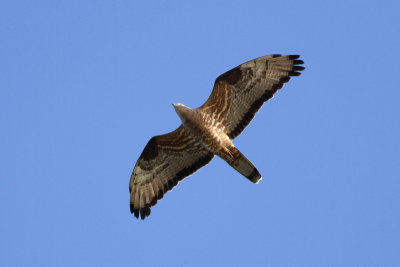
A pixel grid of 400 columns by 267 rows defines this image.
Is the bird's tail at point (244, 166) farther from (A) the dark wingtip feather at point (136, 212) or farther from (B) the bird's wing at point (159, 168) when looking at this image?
(A) the dark wingtip feather at point (136, 212)

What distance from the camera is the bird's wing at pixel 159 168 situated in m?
13.3

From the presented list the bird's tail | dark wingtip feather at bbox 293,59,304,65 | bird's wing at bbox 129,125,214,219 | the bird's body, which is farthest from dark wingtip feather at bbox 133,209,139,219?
dark wingtip feather at bbox 293,59,304,65

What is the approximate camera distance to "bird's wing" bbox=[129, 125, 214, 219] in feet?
43.7

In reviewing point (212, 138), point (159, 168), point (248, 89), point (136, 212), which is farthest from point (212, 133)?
point (136, 212)

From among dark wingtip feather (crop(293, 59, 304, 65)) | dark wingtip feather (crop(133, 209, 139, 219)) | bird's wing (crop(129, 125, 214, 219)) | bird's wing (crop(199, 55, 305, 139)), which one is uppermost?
dark wingtip feather (crop(293, 59, 304, 65))

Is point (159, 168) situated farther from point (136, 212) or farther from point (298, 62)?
point (298, 62)

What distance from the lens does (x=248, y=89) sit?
13.0 m

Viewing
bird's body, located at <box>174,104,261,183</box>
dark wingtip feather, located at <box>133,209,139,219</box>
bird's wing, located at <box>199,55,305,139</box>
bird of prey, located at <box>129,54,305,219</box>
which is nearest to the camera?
bird's body, located at <box>174,104,261,183</box>

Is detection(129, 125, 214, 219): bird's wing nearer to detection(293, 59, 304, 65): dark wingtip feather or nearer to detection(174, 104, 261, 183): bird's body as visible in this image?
detection(174, 104, 261, 183): bird's body

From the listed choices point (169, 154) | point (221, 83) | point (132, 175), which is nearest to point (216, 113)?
point (221, 83)

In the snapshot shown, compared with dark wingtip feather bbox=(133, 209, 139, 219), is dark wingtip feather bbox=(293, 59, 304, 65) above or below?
above

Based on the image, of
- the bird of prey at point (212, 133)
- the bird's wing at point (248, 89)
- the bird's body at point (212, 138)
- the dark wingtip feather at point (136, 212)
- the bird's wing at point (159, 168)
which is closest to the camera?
the bird's body at point (212, 138)

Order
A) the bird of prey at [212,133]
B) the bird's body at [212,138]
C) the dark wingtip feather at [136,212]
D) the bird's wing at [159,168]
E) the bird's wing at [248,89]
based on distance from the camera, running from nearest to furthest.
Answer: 1. the bird's body at [212,138]
2. the bird of prey at [212,133]
3. the bird's wing at [248,89]
4. the bird's wing at [159,168]
5. the dark wingtip feather at [136,212]

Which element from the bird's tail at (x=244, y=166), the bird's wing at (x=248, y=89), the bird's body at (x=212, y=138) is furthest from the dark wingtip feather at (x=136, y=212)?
the bird's wing at (x=248, y=89)
